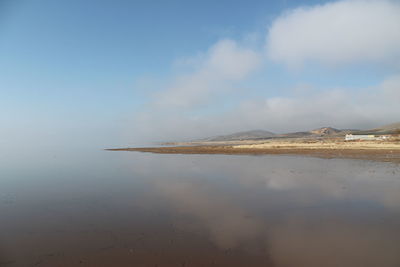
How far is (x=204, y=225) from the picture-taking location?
7180 mm

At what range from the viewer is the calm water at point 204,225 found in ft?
17.3

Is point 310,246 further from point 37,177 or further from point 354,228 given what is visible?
point 37,177

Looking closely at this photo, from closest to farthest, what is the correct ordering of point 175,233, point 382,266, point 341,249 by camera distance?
1. point 382,266
2. point 341,249
3. point 175,233

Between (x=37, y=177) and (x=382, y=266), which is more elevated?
(x=37, y=177)

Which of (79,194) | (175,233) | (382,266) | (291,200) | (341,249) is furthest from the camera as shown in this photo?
(79,194)

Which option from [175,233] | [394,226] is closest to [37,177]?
[175,233]

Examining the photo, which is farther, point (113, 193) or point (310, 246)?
point (113, 193)

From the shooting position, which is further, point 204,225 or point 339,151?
point 339,151

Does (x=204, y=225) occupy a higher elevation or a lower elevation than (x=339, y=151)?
higher

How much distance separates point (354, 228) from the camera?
6715 millimetres

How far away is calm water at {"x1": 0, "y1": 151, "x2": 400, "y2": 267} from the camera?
5262mm

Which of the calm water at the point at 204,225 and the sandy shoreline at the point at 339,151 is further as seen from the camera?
the sandy shoreline at the point at 339,151

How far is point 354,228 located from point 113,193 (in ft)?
36.4

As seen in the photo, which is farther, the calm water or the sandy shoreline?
the sandy shoreline
